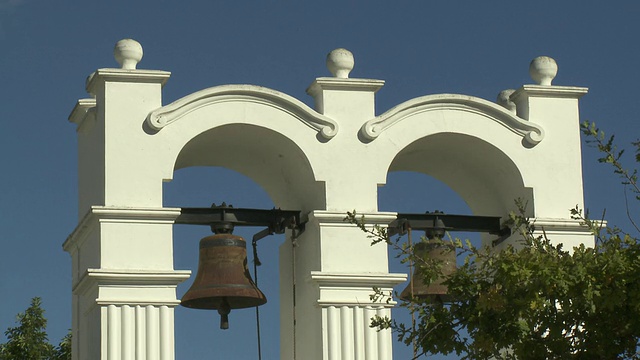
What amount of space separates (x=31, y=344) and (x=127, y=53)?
9.78 meters

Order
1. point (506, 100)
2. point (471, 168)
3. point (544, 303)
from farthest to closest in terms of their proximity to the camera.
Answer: point (506, 100) < point (471, 168) < point (544, 303)

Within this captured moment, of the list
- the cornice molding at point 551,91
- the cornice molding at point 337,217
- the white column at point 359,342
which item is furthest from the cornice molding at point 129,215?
the cornice molding at point 551,91

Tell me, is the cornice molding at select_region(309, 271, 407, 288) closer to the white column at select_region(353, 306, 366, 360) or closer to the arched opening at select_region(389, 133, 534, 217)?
the white column at select_region(353, 306, 366, 360)

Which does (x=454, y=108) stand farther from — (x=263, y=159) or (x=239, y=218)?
(x=239, y=218)

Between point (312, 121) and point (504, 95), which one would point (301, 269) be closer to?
point (312, 121)

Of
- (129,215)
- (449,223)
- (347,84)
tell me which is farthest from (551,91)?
(129,215)

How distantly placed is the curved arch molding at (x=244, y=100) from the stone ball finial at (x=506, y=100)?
2483 millimetres

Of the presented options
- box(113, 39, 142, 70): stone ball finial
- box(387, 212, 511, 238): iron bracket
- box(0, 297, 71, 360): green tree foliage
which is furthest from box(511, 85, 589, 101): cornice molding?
box(0, 297, 71, 360): green tree foliage

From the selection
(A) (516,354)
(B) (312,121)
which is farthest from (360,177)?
(A) (516,354)

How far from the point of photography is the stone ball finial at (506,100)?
64.4 ft

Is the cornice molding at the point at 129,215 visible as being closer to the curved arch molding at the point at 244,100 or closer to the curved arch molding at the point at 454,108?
the curved arch molding at the point at 244,100

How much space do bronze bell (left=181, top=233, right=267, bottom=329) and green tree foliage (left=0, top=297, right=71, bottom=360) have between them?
896cm

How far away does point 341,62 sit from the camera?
1844 centimetres

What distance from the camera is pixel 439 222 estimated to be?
1870 centimetres
